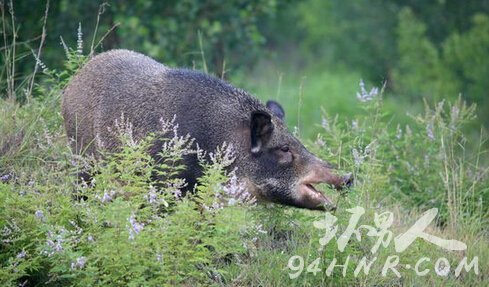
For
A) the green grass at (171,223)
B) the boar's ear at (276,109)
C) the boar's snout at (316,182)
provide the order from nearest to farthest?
the green grass at (171,223) → the boar's snout at (316,182) → the boar's ear at (276,109)

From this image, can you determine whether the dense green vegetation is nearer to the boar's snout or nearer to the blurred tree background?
the boar's snout

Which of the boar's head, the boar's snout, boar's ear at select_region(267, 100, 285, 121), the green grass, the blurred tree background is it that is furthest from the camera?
the blurred tree background

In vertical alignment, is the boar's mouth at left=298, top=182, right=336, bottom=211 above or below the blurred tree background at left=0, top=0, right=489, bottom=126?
above

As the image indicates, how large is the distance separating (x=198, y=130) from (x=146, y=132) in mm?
430

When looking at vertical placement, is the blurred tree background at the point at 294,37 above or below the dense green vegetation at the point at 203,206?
below

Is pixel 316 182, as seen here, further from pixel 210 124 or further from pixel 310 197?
pixel 210 124

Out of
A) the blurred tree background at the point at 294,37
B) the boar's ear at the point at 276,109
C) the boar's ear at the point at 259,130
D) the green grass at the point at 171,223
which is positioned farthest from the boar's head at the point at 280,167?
the blurred tree background at the point at 294,37

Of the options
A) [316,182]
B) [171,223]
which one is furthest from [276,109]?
[171,223]

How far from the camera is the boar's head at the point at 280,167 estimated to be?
820 centimetres

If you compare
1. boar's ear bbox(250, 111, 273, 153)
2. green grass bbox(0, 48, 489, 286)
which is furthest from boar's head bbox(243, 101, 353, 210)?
green grass bbox(0, 48, 489, 286)

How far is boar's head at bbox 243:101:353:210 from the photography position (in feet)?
26.9

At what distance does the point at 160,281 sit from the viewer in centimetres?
654

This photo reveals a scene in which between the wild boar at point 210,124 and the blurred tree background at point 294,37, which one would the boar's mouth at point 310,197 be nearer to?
the wild boar at point 210,124

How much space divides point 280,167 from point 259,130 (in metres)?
0.35
